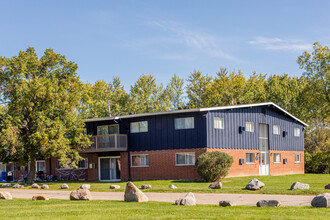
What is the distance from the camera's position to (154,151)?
3866 cm

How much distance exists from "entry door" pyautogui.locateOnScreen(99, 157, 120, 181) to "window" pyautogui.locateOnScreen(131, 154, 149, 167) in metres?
2.32

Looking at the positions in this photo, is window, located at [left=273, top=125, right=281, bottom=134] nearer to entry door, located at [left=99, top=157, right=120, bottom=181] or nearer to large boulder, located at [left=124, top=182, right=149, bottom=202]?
entry door, located at [left=99, top=157, right=120, bottom=181]

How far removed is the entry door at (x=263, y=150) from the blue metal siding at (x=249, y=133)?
453 millimetres

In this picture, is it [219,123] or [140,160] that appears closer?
[219,123]

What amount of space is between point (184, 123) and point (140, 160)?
17.1 ft

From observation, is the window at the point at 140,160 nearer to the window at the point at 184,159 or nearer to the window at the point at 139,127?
the window at the point at 139,127

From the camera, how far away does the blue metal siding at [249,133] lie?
122ft

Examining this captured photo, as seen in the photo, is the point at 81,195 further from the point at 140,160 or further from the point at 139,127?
the point at 139,127

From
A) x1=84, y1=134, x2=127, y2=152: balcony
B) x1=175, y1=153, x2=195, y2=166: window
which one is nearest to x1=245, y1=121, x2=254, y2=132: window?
x1=175, y1=153, x2=195, y2=166: window

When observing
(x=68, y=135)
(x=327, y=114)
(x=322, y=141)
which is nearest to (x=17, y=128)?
(x=68, y=135)

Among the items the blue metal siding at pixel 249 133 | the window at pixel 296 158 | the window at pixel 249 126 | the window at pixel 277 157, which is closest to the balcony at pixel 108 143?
the blue metal siding at pixel 249 133

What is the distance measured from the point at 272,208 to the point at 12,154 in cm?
2369

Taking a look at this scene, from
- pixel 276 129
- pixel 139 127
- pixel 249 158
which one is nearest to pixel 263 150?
pixel 249 158

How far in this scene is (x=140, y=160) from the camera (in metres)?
39.8
